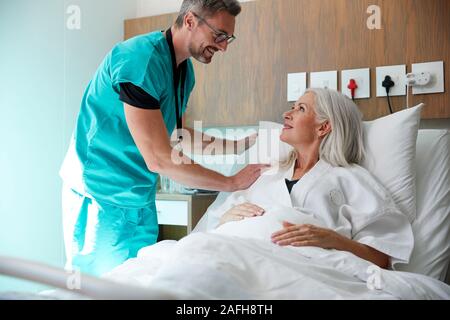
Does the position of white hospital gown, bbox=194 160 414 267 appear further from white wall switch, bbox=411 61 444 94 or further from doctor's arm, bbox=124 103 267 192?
white wall switch, bbox=411 61 444 94

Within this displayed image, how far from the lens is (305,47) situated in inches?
88.0

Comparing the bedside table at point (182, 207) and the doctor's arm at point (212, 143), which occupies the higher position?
the doctor's arm at point (212, 143)

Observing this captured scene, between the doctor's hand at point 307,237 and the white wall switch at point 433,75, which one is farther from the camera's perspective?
the white wall switch at point 433,75

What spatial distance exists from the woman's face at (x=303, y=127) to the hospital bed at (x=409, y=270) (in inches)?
15.0

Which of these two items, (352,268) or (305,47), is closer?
(352,268)

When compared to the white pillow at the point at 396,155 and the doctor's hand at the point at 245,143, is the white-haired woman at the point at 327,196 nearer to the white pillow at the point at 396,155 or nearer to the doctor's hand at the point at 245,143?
the white pillow at the point at 396,155

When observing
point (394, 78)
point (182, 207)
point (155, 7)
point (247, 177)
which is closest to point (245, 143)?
point (247, 177)

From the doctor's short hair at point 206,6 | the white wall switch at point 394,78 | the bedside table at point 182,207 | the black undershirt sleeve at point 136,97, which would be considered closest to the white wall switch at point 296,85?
the white wall switch at point 394,78

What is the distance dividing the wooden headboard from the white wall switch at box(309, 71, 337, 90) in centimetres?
3

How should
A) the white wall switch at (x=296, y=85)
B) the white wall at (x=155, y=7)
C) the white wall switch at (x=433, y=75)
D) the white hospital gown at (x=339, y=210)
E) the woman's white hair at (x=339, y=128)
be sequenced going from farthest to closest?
1. the white wall at (x=155, y=7)
2. the white wall switch at (x=296, y=85)
3. the white wall switch at (x=433, y=75)
4. the woman's white hair at (x=339, y=128)
5. the white hospital gown at (x=339, y=210)

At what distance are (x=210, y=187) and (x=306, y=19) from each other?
1.02 metres

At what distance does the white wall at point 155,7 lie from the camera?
2.68 m

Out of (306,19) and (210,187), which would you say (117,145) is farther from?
(306,19)
